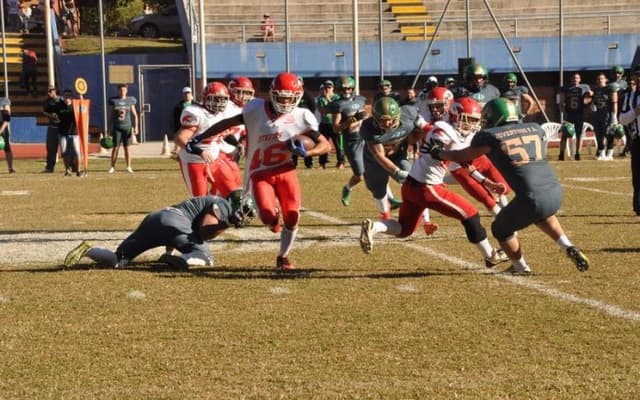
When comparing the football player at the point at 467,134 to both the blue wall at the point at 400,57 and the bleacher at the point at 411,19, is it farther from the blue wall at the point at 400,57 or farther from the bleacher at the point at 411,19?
the bleacher at the point at 411,19

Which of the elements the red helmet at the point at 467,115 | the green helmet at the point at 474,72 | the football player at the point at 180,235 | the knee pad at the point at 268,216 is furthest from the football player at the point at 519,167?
the green helmet at the point at 474,72

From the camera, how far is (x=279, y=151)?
30.9 feet

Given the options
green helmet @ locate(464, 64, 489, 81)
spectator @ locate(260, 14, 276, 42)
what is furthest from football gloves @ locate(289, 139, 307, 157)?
spectator @ locate(260, 14, 276, 42)

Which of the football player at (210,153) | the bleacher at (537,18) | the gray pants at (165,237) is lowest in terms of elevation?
the gray pants at (165,237)

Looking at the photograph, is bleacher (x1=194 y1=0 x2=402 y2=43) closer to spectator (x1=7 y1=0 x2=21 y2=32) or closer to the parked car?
the parked car

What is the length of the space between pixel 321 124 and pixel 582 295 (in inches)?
616

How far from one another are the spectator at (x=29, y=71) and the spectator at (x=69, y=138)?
629 inches

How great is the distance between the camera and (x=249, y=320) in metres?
7.12

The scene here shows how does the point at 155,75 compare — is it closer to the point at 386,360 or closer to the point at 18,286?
the point at 18,286

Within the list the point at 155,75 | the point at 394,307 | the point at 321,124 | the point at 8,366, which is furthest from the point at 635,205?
the point at 155,75

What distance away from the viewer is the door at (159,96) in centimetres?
3734

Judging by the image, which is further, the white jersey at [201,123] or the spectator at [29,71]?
the spectator at [29,71]

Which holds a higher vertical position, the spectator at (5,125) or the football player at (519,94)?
the football player at (519,94)

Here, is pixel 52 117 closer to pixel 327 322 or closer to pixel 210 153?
pixel 210 153
